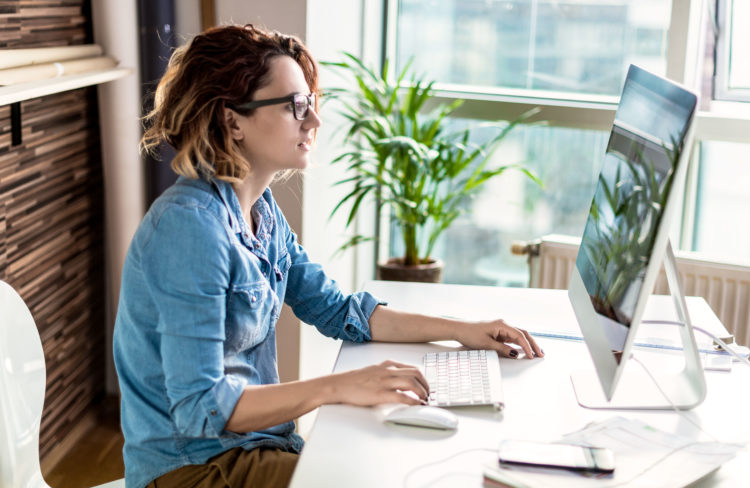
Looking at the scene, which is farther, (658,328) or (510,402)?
(658,328)

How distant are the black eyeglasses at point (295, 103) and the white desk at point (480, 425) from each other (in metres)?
0.46

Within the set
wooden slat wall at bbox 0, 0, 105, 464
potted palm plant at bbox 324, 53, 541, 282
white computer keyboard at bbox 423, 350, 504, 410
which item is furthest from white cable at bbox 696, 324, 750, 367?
wooden slat wall at bbox 0, 0, 105, 464

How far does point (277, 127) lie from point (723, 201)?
1860mm

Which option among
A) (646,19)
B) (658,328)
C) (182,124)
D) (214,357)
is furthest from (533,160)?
(214,357)

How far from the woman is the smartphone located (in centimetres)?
19

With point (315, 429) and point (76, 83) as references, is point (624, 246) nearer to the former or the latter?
point (315, 429)

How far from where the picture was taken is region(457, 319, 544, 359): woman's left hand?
1.63m

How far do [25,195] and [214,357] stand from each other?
4.10ft

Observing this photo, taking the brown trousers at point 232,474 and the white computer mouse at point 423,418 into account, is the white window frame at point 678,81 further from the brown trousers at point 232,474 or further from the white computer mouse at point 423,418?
the brown trousers at point 232,474

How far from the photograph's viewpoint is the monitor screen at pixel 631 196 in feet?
4.00

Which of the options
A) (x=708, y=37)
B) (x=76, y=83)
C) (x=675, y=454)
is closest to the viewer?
(x=675, y=454)

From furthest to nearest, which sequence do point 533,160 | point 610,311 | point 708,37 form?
point 533,160
point 708,37
point 610,311

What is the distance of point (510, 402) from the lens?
56.3 inches

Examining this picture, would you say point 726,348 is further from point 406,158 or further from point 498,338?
point 406,158
